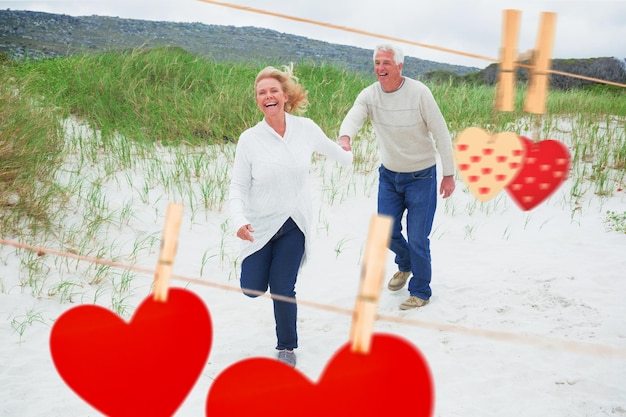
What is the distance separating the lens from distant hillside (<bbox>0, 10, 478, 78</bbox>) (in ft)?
35.4

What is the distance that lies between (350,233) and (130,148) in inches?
93.7

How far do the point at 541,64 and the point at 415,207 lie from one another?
89.0 inches

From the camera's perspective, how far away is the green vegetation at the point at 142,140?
4.57 meters

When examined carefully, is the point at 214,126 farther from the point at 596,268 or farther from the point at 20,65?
the point at 596,268

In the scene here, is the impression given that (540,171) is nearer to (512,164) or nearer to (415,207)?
(512,164)

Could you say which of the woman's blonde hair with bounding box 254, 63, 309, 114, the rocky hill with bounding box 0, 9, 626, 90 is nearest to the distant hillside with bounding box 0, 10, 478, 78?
the rocky hill with bounding box 0, 9, 626, 90

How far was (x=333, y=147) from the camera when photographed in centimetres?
286

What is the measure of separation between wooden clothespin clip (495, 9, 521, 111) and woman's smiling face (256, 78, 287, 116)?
146 cm

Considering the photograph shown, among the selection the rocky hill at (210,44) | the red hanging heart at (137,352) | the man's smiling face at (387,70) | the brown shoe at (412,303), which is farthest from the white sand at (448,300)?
the rocky hill at (210,44)

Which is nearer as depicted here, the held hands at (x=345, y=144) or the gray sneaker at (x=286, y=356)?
the held hands at (x=345, y=144)

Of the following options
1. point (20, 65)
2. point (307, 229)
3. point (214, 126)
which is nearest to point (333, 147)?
point (307, 229)

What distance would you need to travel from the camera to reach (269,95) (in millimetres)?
2684

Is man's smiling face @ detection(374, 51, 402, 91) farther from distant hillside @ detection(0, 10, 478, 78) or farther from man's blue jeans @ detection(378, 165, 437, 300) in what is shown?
distant hillside @ detection(0, 10, 478, 78)

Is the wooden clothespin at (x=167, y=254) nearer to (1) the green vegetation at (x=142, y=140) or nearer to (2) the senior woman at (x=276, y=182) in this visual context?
(2) the senior woman at (x=276, y=182)
